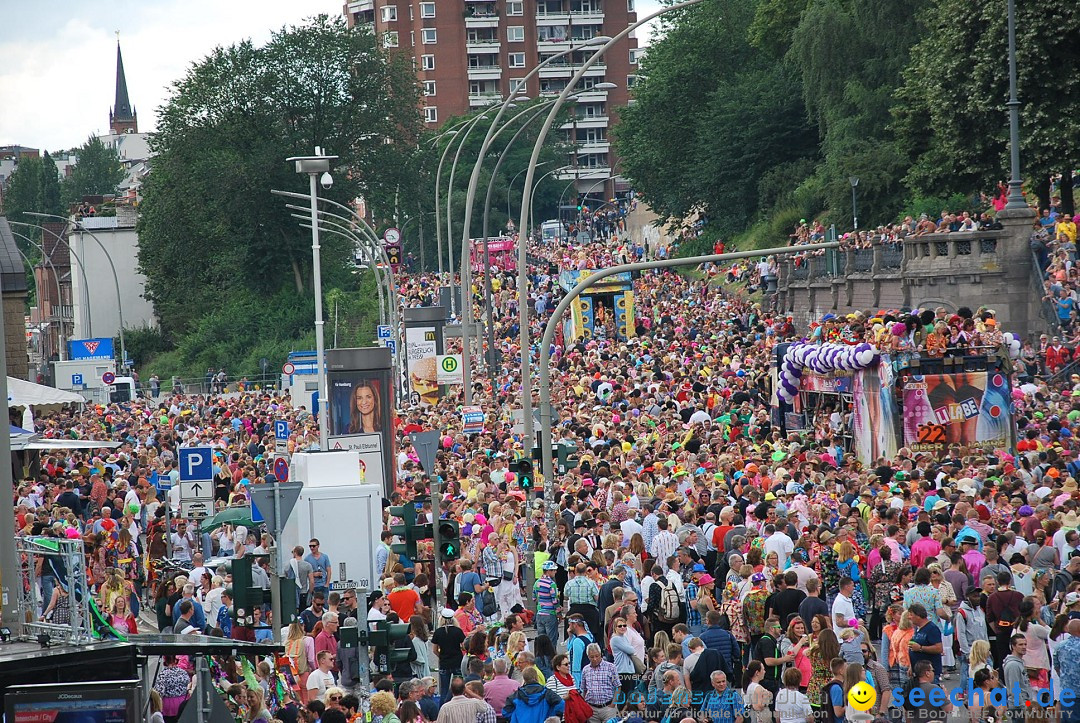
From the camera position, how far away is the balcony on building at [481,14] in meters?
141

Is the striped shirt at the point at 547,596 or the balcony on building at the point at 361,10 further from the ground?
the balcony on building at the point at 361,10

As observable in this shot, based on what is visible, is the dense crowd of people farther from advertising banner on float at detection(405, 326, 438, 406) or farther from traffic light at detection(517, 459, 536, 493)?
advertising banner on float at detection(405, 326, 438, 406)

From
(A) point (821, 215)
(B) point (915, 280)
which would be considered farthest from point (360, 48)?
(B) point (915, 280)

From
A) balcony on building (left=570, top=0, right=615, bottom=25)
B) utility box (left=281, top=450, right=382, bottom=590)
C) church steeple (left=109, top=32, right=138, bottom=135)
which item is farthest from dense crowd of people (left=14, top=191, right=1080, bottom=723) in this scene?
church steeple (left=109, top=32, right=138, bottom=135)

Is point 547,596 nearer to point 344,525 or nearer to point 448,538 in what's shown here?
point 448,538

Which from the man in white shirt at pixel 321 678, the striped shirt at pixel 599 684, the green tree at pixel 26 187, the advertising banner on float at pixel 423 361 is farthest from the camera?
the green tree at pixel 26 187

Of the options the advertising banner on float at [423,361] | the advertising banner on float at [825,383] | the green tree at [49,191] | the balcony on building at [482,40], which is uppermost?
the balcony on building at [482,40]

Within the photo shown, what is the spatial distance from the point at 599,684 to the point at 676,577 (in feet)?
8.64

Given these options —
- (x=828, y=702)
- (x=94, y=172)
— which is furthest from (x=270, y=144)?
(x=94, y=172)

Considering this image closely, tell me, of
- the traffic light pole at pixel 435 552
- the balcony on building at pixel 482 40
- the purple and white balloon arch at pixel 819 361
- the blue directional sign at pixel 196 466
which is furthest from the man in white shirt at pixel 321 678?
the balcony on building at pixel 482 40

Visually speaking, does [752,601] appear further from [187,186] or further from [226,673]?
[187,186]

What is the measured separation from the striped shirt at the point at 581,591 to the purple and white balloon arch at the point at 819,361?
413 inches

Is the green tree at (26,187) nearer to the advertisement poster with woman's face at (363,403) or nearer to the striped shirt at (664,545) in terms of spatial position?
the advertisement poster with woman's face at (363,403)

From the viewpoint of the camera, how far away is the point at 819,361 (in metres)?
27.7
